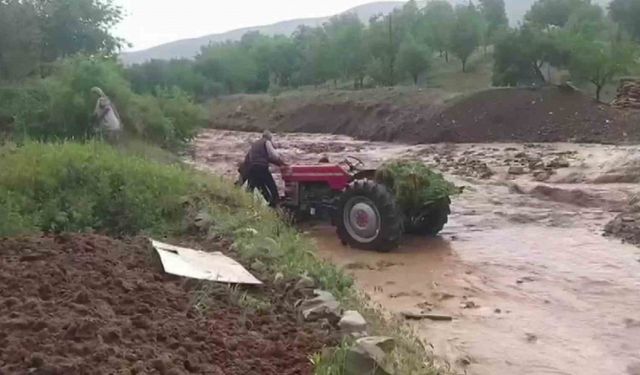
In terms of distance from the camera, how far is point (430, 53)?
53.6 meters

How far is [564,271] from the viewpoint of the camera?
10742mm

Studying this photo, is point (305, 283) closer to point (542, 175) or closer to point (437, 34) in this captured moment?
point (542, 175)

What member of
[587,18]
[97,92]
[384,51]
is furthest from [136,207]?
[587,18]

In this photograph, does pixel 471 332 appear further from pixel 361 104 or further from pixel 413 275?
pixel 361 104

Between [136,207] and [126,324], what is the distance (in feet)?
13.4

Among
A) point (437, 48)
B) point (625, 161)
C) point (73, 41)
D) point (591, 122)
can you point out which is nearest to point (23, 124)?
point (625, 161)

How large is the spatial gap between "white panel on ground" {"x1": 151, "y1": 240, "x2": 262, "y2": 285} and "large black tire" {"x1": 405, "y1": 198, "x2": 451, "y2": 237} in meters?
5.56

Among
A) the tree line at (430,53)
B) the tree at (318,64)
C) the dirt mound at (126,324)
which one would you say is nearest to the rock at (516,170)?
the tree line at (430,53)

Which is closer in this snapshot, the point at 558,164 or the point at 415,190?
the point at 415,190

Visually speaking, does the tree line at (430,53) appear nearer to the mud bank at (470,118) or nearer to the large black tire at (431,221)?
the mud bank at (470,118)

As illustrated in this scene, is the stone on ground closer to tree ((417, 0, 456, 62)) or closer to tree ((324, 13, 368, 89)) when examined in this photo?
tree ((417, 0, 456, 62))

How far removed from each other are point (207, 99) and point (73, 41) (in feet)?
71.1

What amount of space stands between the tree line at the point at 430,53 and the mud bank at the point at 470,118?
427 centimetres

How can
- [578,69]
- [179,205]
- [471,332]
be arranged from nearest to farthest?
[471,332] < [179,205] < [578,69]
